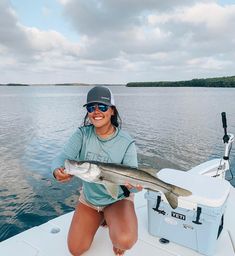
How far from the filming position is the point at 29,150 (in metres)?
12.9

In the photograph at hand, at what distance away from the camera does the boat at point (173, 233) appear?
336 cm

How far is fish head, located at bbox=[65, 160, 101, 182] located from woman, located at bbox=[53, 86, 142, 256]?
0.42 metres

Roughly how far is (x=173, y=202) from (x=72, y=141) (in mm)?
1405

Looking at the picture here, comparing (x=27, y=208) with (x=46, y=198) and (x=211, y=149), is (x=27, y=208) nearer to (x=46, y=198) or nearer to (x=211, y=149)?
(x=46, y=198)

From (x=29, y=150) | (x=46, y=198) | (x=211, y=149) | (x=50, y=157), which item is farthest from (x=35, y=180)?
(x=211, y=149)

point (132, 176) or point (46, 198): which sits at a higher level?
point (132, 176)

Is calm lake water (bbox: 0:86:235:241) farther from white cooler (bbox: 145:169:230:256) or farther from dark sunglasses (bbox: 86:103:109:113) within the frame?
dark sunglasses (bbox: 86:103:109:113)

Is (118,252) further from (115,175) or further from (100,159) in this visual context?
(100,159)

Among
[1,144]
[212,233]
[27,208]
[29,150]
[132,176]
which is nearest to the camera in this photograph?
[132,176]

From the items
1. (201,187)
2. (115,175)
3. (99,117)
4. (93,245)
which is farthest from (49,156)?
(115,175)

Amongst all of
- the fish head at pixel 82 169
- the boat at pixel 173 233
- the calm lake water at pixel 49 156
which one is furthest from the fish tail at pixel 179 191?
the calm lake water at pixel 49 156

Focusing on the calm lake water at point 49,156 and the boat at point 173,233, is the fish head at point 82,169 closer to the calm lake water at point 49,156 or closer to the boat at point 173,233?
the boat at point 173,233

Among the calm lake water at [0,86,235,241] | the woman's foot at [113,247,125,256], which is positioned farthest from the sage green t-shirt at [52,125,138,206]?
the calm lake water at [0,86,235,241]

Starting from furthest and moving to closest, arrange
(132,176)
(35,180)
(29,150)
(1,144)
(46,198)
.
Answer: (1,144) → (29,150) → (35,180) → (46,198) → (132,176)
